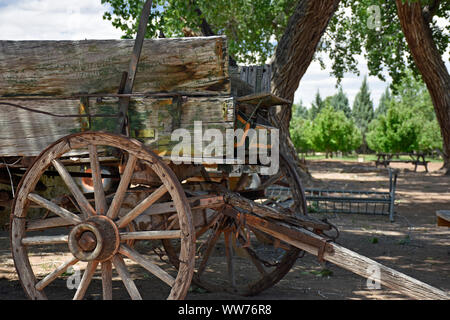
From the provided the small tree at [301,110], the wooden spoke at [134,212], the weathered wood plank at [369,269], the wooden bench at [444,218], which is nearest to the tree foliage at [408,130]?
the wooden bench at [444,218]

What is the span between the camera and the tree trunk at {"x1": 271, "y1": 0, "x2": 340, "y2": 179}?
25.3 ft

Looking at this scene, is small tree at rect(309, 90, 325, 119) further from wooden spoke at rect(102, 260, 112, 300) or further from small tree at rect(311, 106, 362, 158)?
wooden spoke at rect(102, 260, 112, 300)

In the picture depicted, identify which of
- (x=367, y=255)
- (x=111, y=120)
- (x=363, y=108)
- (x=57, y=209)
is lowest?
(x=367, y=255)

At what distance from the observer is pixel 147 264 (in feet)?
9.23

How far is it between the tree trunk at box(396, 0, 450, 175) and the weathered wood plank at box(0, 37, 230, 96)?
27.4 ft

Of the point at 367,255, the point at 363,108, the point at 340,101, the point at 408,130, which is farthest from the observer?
the point at 340,101

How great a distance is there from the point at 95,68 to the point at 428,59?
9560 millimetres

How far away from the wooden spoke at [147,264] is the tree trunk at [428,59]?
903 centimetres

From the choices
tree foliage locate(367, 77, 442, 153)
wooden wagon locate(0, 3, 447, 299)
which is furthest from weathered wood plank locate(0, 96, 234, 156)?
tree foliage locate(367, 77, 442, 153)

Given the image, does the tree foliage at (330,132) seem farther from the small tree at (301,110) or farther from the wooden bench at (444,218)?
the small tree at (301,110)

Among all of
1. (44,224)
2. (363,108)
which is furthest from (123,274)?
(363,108)

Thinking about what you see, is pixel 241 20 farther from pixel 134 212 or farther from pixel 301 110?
pixel 301 110

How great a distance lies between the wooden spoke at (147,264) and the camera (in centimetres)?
274

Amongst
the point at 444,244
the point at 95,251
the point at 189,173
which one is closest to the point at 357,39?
the point at 444,244
